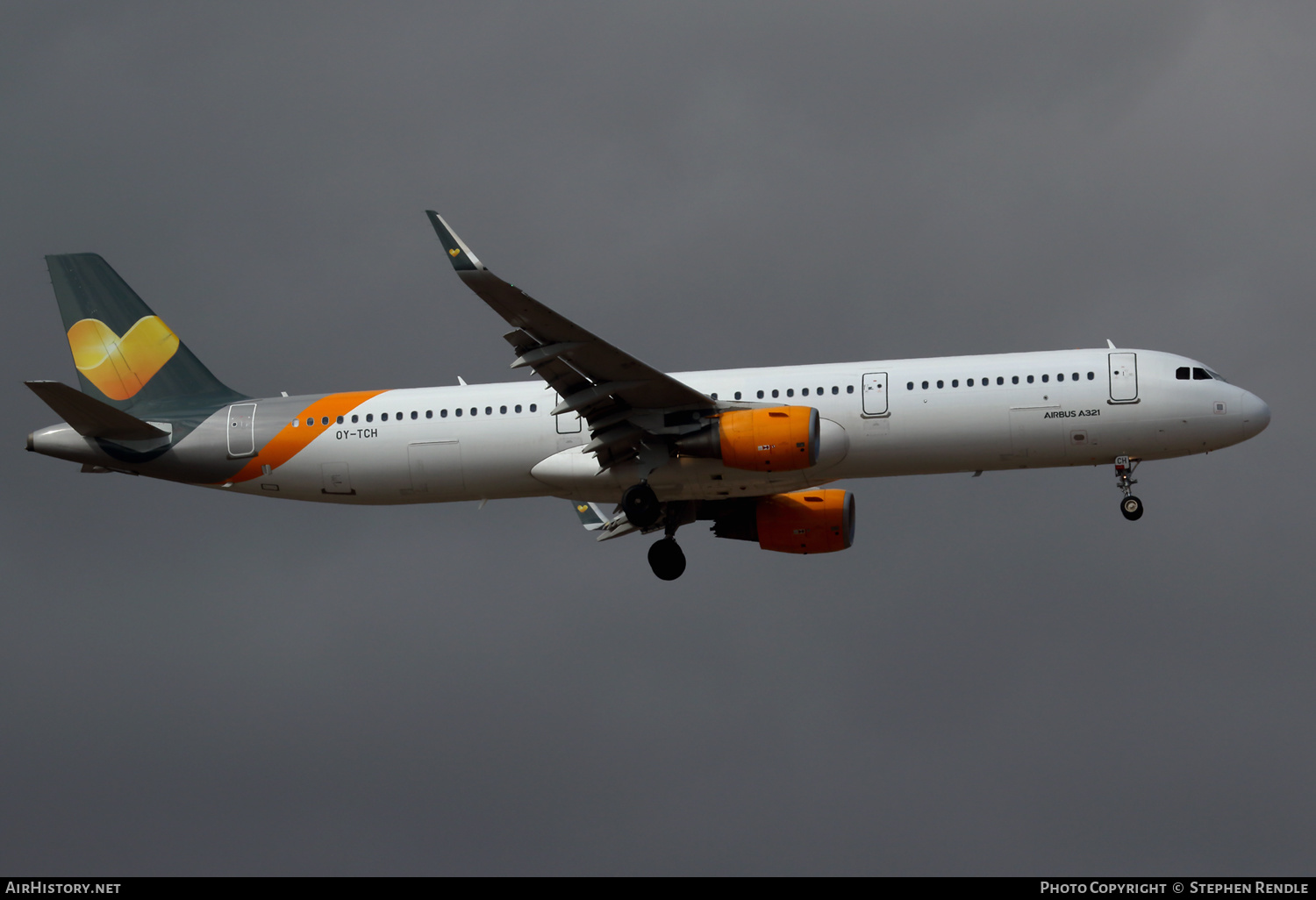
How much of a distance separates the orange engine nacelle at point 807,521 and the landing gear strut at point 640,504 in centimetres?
562

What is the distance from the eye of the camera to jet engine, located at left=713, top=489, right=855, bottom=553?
148ft

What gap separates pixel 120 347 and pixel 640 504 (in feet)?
56.9

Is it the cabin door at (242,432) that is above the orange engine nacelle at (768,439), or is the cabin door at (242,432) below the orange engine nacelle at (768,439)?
above

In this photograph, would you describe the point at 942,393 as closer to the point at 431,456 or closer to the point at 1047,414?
the point at 1047,414

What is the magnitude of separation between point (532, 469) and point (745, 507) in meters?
7.88

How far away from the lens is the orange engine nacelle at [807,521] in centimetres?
4503

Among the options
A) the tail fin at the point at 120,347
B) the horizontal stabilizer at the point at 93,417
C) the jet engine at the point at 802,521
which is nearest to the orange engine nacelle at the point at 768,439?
the jet engine at the point at 802,521

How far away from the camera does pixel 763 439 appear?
38500 mm

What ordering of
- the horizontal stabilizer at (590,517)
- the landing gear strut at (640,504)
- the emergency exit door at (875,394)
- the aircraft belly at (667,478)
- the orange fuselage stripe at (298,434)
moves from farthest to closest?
1. the horizontal stabilizer at (590,517)
2. the orange fuselage stripe at (298,434)
3. the landing gear strut at (640,504)
4. the aircraft belly at (667,478)
5. the emergency exit door at (875,394)

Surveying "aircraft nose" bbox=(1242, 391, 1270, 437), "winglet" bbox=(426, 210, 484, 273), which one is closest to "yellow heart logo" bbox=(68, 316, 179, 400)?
"winglet" bbox=(426, 210, 484, 273)

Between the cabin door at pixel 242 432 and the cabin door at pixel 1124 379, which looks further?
the cabin door at pixel 242 432

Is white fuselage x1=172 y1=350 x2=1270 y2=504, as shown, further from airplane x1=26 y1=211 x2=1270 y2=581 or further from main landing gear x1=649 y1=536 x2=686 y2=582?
main landing gear x1=649 y1=536 x2=686 y2=582

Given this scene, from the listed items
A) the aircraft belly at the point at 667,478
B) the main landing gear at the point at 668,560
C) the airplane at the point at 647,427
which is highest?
the airplane at the point at 647,427

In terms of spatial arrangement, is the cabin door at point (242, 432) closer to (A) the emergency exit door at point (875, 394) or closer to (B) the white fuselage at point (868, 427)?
(B) the white fuselage at point (868, 427)
